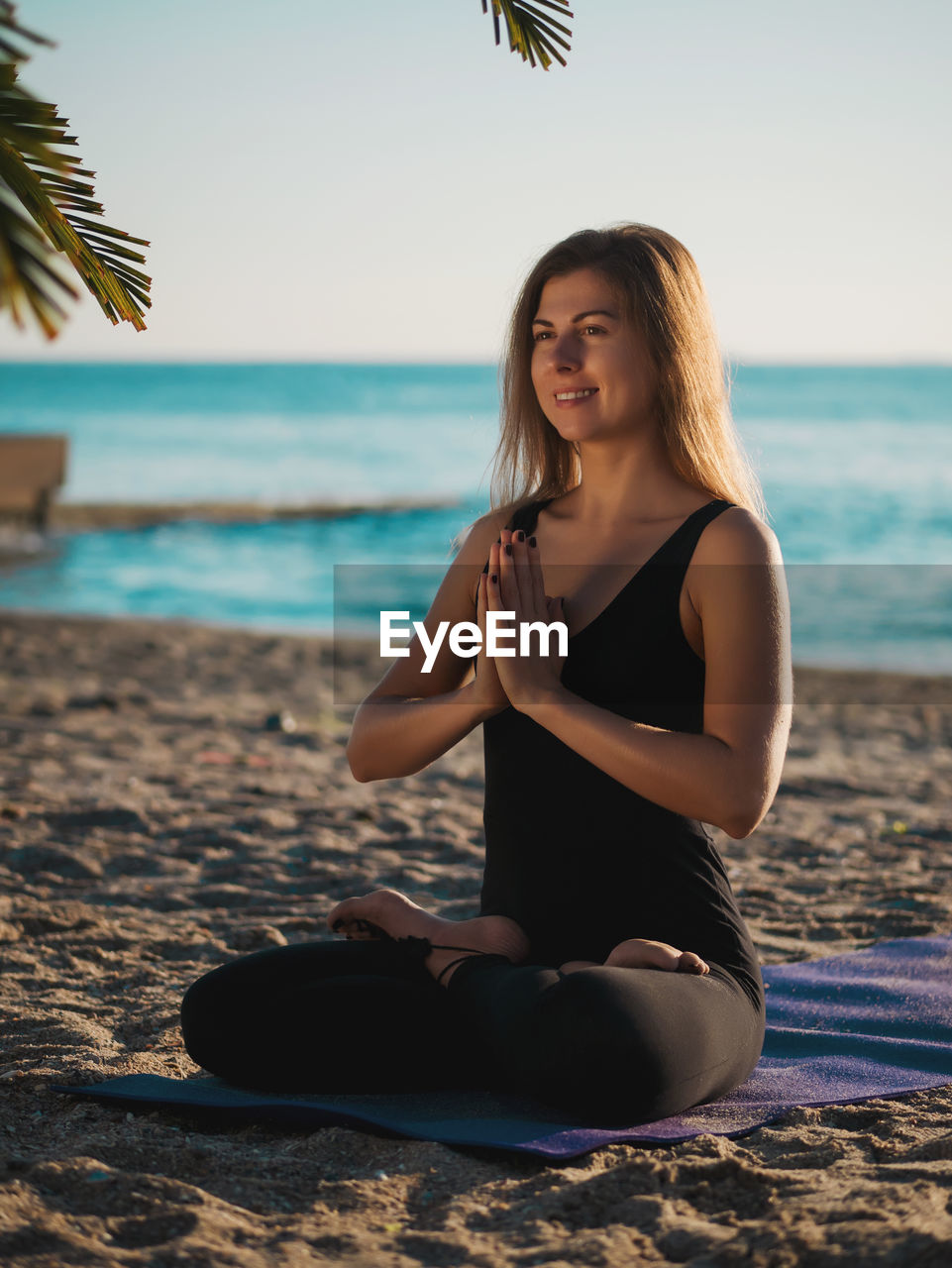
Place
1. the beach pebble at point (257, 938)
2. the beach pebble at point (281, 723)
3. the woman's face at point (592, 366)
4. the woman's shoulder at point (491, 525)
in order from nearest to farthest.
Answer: the woman's face at point (592, 366), the woman's shoulder at point (491, 525), the beach pebble at point (257, 938), the beach pebble at point (281, 723)

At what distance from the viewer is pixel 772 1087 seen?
264cm

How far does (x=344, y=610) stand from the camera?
42.8ft

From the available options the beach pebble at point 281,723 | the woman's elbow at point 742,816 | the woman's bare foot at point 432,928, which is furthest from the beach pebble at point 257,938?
the beach pebble at point 281,723

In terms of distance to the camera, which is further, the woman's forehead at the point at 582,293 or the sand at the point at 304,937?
the woman's forehead at the point at 582,293

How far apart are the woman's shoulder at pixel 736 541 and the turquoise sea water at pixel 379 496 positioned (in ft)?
1.57

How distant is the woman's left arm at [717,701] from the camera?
2.36 metres

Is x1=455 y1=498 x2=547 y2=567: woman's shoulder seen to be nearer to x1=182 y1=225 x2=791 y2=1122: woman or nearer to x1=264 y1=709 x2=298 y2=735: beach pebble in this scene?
x1=182 y1=225 x2=791 y2=1122: woman

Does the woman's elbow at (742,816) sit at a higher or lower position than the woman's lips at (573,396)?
lower

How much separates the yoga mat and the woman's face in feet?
4.40

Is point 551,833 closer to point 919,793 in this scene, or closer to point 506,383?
point 506,383

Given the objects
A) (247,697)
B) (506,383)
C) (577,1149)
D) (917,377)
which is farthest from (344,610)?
Result: (917,377)

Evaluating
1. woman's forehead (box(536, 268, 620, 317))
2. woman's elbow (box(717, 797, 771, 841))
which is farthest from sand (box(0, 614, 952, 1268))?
woman's forehead (box(536, 268, 620, 317))

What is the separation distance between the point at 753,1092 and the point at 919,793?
11.6 ft

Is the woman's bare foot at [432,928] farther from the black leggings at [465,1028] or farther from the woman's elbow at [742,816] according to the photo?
the woman's elbow at [742,816]
